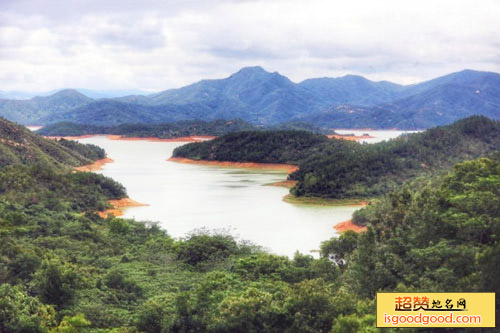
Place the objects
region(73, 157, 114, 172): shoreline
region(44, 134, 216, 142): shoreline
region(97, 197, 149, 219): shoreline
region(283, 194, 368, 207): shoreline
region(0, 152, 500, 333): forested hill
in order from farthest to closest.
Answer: region(44, 134, 216, 142): shoreline < region(73, 157, 114, 172): shoreline < region(283, 194, 368, 207): shoreline < region(97, 197, 149, 219): shoreline < region(0, 152, 500, 333): forested hill

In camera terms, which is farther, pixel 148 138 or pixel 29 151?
pixel 148 138

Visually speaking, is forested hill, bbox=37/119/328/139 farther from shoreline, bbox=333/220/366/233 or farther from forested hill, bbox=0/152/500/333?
forested hill, bbox=0/152/500/333

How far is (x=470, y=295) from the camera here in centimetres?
1277

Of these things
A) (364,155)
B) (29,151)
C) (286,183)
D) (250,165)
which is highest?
(29,151)

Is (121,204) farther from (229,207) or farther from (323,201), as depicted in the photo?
(323,201)

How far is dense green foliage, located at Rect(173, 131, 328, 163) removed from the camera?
88.3m

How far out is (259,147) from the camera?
90.9m

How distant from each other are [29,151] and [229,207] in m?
32.4

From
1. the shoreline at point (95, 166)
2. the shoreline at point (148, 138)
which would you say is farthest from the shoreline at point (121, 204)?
the shoreline at point (148, 138)

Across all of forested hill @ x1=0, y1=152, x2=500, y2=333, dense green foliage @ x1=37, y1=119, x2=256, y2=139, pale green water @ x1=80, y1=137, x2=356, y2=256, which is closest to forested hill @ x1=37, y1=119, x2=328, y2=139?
dense green foliage @ x1=37, y1=119, x2=256, y2=139

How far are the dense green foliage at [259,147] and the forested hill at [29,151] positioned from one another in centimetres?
2018

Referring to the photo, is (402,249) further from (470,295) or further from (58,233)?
(58,233)

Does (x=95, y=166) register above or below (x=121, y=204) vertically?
above

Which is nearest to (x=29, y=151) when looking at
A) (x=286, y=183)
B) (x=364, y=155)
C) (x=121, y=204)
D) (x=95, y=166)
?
(x=95, y=166)
